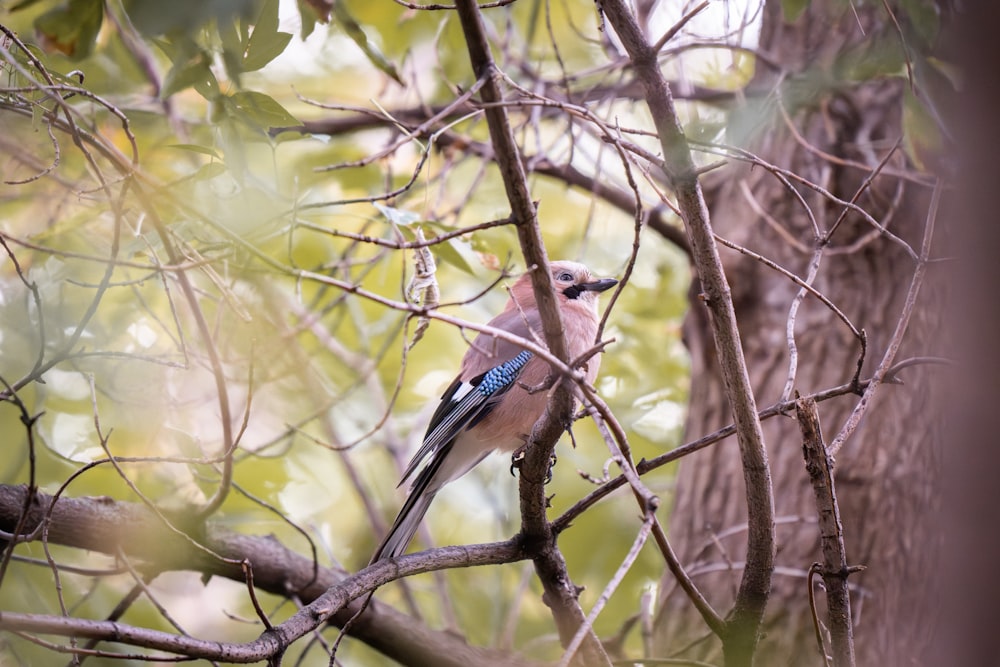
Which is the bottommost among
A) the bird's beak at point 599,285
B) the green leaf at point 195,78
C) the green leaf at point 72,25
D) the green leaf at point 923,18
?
the green leaf at point 72,25

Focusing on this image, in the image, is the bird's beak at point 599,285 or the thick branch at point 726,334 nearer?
the thick branch at point 726,334

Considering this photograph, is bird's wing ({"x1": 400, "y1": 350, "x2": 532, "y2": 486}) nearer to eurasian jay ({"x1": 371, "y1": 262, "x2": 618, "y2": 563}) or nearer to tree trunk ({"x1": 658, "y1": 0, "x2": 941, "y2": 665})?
eurasian jay ({"x1": 371, "y1": 262, "x2": 618, "y2": 563})

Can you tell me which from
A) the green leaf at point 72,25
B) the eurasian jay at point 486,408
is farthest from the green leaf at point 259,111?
the eurasian jay at point 486,408

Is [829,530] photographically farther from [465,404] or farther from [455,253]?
[465,404]

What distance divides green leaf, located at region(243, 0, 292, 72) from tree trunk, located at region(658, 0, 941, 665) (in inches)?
74.1

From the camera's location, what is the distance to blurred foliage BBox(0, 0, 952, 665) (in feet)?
7.66

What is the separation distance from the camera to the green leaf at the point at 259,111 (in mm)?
2299

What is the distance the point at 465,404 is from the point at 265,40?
74.8 inches

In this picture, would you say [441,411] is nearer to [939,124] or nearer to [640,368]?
[640,368]

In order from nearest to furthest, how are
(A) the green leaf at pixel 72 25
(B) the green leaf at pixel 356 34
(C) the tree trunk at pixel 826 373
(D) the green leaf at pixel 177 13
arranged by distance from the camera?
(D) the green leaf at pixel 177 13, (A) the green leaf at pixel 72 25, (B) the green leaf at pixel 356 34, (C) the tree trunk at pixel 826 373

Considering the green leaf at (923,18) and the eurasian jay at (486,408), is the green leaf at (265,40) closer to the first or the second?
the eurasian jay at (486,408)

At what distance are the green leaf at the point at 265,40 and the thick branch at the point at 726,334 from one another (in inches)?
32.1

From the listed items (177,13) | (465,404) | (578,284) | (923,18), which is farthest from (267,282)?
(923,18)

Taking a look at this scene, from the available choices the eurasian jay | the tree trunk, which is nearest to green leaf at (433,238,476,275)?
the eurasian jay
